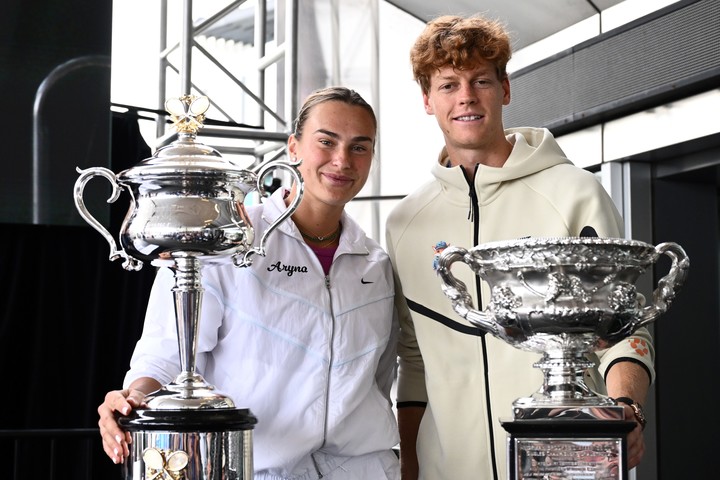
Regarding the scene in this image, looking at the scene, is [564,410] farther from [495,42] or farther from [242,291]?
[495,42]

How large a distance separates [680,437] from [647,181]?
0.92 metres

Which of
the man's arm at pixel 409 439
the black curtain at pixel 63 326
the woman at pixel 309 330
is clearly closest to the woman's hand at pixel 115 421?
the woman at pixel 309 330

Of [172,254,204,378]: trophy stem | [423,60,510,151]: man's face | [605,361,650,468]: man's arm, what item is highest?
[423,60,510,151]: man's face

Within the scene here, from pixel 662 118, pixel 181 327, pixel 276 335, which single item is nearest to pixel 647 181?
pixel 662 118

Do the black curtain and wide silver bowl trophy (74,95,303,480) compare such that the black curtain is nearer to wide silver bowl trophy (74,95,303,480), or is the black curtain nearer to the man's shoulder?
the man's shoulder

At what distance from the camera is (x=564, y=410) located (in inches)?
52.0

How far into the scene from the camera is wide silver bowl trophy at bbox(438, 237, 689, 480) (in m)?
1.32

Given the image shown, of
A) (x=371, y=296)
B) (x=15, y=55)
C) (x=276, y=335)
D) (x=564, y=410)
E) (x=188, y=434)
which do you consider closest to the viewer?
(x=564, y=410)

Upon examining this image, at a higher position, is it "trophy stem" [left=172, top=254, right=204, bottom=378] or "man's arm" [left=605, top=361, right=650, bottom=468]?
"trophy stem" [left=172, top=254, right=204, bottom=378]

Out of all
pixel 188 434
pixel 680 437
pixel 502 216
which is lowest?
pixel 680 437

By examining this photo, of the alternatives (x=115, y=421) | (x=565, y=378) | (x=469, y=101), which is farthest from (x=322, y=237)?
(x=565, y=378)

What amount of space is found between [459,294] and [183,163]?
1.46ft

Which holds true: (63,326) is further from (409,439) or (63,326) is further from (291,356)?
(291,356)

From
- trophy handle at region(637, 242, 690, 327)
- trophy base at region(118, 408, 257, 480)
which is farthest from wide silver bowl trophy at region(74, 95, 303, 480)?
trophy handle at region(637, 242, 690, 327)
